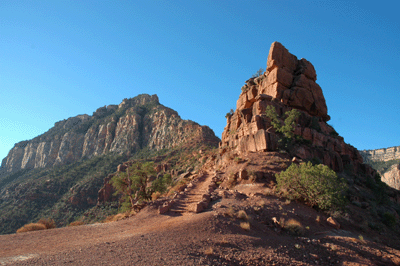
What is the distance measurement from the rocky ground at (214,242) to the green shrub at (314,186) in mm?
1069

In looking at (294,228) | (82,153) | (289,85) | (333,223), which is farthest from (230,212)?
(82,153)

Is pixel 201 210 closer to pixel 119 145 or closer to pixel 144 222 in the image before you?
pixel 144 222

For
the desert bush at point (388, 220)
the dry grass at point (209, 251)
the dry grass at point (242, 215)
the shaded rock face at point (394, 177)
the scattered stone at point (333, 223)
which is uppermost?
the shaded rock face at point (394, 177)

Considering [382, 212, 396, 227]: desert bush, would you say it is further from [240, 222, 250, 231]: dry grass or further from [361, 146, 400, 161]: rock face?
[361, 146, 400, 161]: rock face

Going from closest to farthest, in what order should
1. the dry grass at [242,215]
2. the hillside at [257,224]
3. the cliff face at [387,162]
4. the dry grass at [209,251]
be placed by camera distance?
the dry grass at [209,251] → the hillside at [257,224] → the dry grass at [242,215] → the cliff face at [387,162]

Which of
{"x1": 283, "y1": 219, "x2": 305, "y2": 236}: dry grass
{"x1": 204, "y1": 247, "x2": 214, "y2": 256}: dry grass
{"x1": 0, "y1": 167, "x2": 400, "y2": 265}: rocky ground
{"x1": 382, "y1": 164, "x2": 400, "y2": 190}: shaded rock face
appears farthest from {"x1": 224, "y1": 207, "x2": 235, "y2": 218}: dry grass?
{"x1": 382, "y1": 164, "x2": 400, "y2": 190}: shaded rock face

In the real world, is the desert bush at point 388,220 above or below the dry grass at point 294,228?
below

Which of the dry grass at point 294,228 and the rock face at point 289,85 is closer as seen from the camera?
the dry grass at point 294,228

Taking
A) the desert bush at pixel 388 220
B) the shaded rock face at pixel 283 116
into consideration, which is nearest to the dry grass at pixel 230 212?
the desert bush at pixel 388 220

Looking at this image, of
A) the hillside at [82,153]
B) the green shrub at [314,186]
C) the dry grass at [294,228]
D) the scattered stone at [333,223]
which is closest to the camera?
the dry grass at [294,228]

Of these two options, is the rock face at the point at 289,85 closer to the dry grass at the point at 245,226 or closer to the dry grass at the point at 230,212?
the dry grass at the point at 230,212

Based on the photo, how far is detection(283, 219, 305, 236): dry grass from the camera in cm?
1002

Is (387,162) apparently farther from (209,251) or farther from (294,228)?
(209,251)

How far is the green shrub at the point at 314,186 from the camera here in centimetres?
1305
